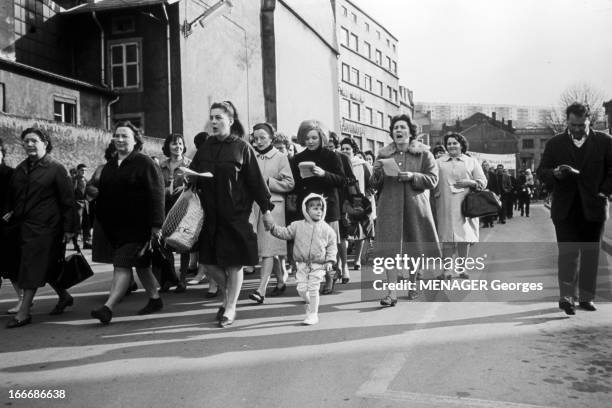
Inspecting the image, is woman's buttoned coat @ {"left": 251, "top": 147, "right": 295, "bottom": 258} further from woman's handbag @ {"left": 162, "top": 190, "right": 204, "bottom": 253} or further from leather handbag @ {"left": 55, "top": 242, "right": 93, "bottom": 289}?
leather handbag @ {"left": 55, "top": 242, "right": 93, "bottom": 289}

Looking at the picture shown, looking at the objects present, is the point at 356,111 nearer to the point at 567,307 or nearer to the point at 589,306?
the point at 589,306

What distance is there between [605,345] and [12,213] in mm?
5574

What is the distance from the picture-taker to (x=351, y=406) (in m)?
3.53

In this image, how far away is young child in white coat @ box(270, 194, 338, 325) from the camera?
228 inches

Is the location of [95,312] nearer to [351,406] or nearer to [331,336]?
[331,336]

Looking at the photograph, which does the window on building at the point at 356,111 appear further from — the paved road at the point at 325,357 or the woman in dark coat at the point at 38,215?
the woman in dark coat at the point at 38,215

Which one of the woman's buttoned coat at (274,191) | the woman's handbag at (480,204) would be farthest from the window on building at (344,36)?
the woman's buttoned coat at (274,191)

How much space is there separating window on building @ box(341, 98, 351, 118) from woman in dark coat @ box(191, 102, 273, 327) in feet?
144

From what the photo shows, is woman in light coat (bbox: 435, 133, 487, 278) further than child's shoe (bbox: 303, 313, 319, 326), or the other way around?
woman in light coat (bbox: 435, 133, 487, 278)

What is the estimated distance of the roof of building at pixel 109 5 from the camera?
24109mm

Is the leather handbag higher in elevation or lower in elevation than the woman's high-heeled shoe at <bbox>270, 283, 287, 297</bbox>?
higher

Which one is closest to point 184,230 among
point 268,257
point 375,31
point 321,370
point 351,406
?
point 268,257

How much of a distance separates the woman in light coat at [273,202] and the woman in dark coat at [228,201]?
3.46ft

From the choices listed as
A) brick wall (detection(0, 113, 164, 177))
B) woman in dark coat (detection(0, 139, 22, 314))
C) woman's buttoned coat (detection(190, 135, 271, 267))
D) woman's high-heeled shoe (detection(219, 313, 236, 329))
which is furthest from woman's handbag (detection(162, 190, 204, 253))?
brick wall (detection(0, 113, 164, 177))
